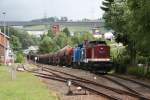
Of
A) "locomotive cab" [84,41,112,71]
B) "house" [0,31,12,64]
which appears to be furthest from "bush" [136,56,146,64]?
"house" [0,31,12,64]

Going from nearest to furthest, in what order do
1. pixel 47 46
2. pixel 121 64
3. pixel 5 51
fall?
pixel 121 64
pixel 5 51
pixel 47 46

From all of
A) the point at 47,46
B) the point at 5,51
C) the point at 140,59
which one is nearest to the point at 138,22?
the point at 140,59

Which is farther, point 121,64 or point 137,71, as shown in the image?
point 121,64

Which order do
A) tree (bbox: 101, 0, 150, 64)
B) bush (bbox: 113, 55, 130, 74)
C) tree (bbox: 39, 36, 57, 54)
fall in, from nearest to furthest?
tree (bbox: 101, 0, 150, 64) → bush (bbox: 113, 55, 130, 74) → tree (bbox: 39, 36, 57, 54)

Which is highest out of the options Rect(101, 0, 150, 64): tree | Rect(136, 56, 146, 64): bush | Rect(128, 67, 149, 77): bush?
Rect(101, 0, 150, 64): tree

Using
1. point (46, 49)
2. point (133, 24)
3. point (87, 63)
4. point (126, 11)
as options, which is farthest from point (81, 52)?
point (46, 49)

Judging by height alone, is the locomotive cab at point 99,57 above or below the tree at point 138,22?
below

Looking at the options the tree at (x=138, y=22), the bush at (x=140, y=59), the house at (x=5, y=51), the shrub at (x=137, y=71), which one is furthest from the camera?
the house at (x=5, y=51)

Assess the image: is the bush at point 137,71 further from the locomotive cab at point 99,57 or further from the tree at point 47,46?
the tree at point 47,46

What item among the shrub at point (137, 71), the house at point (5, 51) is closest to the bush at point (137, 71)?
the shrub at point (137, 71)

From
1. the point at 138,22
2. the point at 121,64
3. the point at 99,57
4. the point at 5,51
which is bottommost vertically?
the point at 121,64

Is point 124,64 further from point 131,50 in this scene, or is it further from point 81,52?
point 81,52

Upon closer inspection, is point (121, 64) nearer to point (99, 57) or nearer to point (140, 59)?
point (140, 59)

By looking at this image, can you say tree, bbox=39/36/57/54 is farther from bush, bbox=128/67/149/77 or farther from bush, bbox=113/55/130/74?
bush, bbox=128/67/149/77
